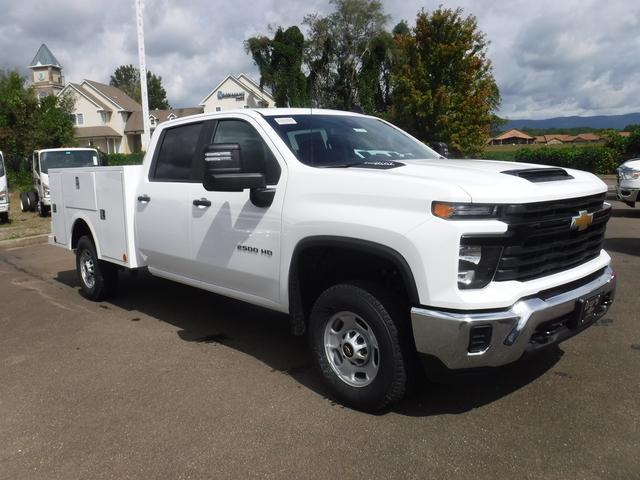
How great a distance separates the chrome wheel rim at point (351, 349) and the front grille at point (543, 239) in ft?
2.92

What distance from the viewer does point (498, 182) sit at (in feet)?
10.6

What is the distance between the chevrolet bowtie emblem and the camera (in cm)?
345

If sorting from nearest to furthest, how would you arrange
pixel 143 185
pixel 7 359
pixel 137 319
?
pixel 7 359 < pixel 143 185 < pixel 137 319

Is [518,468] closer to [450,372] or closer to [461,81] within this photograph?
[450,372]

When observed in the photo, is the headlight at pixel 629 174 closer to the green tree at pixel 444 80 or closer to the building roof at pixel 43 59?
the green tree at pixel 444 80

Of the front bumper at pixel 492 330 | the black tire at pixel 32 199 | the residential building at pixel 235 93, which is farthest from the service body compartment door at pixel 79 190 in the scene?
the residential building at pixel 235 93

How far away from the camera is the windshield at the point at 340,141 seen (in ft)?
13.6

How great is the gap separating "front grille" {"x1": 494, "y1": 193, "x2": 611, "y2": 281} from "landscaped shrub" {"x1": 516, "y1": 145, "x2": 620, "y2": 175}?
78.4 feet

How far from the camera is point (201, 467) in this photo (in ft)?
10.3

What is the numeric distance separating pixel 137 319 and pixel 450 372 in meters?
3.83

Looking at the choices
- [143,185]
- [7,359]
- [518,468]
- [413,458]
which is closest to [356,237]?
[413,458]

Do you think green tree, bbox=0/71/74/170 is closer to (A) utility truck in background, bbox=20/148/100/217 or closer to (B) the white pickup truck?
(A) utility truck in background, bbox=20/148/100/217

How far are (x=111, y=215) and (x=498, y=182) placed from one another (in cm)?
412

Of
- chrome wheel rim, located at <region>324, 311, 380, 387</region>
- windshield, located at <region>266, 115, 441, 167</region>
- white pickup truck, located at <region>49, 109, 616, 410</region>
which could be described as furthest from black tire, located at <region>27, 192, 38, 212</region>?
chrome wheel rim, located at <region>324, 311, 380, 387</region>
